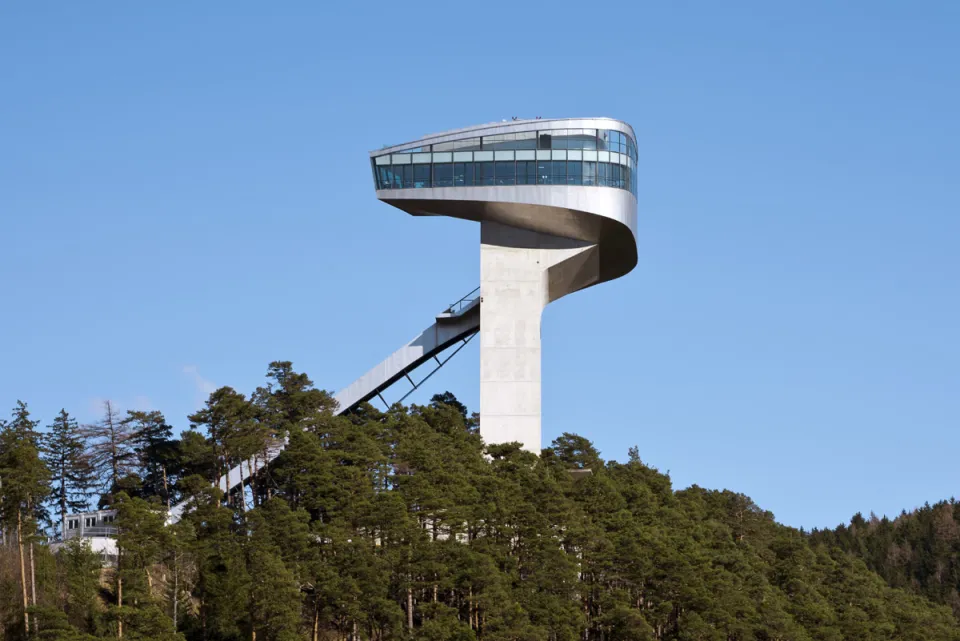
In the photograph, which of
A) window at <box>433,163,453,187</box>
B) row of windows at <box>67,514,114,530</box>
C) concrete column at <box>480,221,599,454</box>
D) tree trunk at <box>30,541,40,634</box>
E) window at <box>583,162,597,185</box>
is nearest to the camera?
tree trunk at <box>30,541,40,634</box>

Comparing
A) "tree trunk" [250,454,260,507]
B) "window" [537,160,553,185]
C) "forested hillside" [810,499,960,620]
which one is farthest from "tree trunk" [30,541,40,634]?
"forested hillside" [810,499,960,620]

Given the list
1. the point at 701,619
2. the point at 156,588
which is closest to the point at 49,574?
the point at 156,588

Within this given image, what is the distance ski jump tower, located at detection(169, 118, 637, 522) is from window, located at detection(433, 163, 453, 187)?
0.05 m

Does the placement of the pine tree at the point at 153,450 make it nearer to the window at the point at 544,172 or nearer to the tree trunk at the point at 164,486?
the tree trunk at the point at 164,486

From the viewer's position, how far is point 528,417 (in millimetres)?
73562

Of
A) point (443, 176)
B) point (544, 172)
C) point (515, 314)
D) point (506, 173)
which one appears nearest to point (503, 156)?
point (506, 173)

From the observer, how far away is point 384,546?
2231 inches

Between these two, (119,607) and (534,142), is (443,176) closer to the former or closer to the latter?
(534,142)

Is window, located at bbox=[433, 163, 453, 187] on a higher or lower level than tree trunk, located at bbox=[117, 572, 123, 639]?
higher

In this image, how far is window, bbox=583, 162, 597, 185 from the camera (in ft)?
243

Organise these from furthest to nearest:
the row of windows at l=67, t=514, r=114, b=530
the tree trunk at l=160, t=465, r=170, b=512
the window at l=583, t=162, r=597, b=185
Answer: the window at l=583, t=162, r=597, b=185 < the tree trunk at l=160, t=465, r=170, b=512 < the row of windows at l=67, t=514, r=114, b=530

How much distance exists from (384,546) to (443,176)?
2340cm

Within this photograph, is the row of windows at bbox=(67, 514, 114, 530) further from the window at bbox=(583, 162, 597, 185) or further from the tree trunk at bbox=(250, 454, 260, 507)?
the window at bbox=(583, 162, 597, 185)

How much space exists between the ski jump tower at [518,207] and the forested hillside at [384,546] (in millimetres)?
3175
